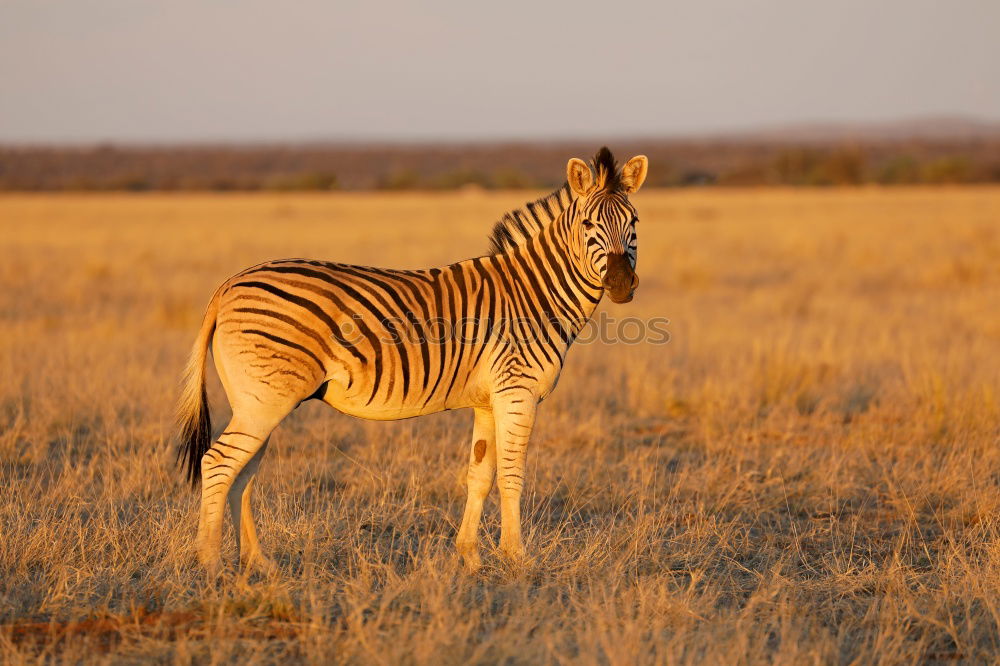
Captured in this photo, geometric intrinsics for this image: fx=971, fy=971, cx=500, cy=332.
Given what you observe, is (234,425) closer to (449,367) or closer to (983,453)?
(449,367)

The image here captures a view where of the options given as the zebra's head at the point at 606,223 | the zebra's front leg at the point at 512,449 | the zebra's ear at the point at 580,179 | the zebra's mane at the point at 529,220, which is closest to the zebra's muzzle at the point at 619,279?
the zebra's head at the point at 606,223

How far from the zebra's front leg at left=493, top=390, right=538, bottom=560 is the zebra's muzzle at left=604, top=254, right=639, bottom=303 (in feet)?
2.37

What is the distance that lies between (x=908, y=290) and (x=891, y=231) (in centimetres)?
884

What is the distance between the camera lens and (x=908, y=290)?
17484 mm

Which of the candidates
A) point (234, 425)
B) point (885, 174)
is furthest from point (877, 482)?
point (885, 174)

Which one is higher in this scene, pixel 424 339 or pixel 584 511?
pixel 424 339

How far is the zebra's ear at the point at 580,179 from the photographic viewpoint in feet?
17.6

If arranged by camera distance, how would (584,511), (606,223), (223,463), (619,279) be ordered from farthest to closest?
(584,511)
(606,223)
(619,279)
(223,463)

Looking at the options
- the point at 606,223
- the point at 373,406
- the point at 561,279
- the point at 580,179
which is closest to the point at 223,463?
the point at 373,406

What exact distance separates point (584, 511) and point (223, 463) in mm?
2632

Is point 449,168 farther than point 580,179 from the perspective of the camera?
Yes

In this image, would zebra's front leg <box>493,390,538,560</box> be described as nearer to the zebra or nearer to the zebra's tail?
the zebra

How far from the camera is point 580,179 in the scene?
5473 mm

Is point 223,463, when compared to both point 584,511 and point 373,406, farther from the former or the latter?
point 584,511
